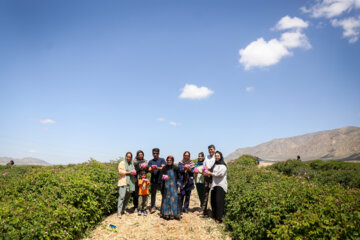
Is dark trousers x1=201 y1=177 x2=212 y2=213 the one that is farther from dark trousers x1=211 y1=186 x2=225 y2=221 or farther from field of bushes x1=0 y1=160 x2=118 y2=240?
field of bushes x1=0 y1=160 x2=118 y2=240

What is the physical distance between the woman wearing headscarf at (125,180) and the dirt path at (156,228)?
431 millimetres

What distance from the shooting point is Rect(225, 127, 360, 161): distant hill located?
10944 cm

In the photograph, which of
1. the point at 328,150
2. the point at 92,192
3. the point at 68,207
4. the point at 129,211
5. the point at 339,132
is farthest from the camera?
the point at 339,132

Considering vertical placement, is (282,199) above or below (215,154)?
below

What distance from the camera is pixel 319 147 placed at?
5241 inches

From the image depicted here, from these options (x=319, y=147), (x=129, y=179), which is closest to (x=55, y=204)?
(x=129, y=179)

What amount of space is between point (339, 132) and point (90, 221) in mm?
160504

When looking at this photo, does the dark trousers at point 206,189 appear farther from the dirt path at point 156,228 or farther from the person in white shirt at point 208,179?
the dirt path at point 156,228

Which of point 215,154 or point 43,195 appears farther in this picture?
point 215,154

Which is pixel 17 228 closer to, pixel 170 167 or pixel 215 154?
pixel 170 167

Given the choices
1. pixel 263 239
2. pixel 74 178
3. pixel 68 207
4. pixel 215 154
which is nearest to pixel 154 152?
pixel 215 154

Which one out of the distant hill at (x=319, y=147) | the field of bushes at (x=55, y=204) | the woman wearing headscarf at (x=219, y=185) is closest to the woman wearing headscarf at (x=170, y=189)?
the woman wearing headscarf at (x=219, y=185)

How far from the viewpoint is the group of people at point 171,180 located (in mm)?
7184

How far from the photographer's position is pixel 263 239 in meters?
4.88
